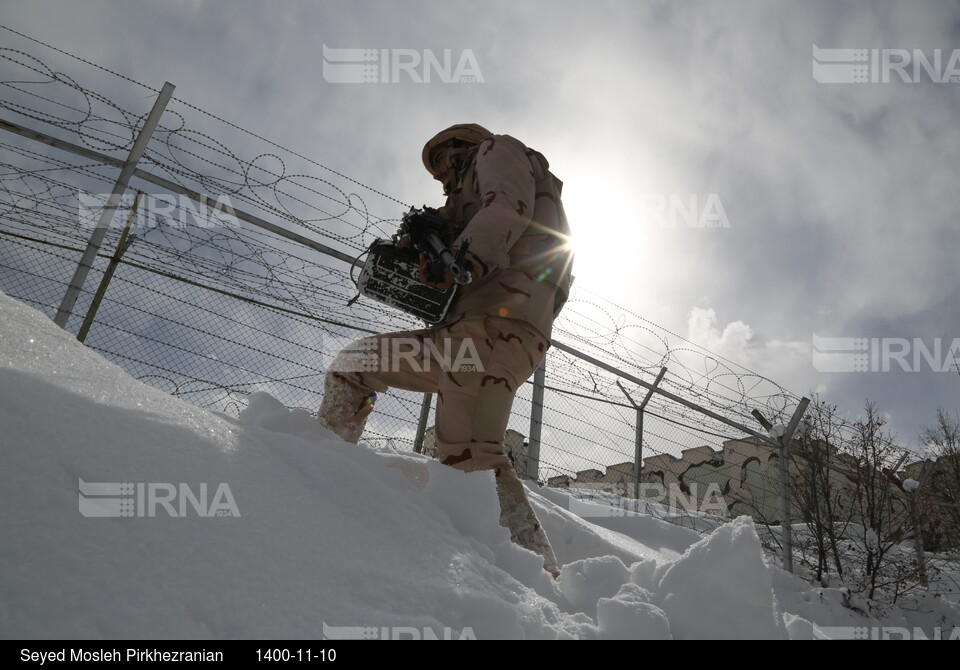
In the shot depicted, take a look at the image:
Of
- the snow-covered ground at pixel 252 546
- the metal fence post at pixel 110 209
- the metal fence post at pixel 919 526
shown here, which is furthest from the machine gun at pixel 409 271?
the metal fence post at pixel 919 526

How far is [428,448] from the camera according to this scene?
13.3 ft

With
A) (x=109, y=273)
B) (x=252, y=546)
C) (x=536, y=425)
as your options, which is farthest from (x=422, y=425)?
(x=252, y=546)

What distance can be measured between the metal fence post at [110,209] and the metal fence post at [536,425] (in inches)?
103

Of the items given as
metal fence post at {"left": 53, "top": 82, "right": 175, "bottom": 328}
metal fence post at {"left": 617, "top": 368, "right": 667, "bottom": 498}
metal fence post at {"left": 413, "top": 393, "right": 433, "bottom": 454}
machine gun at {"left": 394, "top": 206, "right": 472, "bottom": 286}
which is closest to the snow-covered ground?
machine gun at {"left": 394, "top": 206, "right": 472, "bottom": 286}

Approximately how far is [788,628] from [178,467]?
105cm

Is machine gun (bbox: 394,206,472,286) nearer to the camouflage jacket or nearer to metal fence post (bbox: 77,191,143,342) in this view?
the camouflage jacket

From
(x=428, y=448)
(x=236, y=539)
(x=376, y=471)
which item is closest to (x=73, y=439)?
(x=236, y=539)

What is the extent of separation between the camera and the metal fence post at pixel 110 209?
2549 millimetres

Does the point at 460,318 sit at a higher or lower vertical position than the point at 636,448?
higher

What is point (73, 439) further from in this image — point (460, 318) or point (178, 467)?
point (460, 318)

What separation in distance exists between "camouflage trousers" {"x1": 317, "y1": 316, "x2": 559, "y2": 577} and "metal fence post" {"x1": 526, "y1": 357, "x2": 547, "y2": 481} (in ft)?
6.75

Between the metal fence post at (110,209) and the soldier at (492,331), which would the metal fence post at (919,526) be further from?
the metal fence post at (110,209)

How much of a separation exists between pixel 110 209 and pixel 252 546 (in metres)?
2.63

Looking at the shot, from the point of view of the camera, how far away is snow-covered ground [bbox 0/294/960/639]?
589mm
